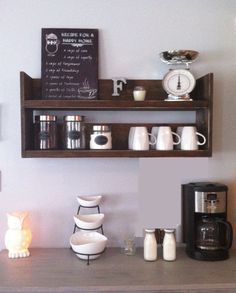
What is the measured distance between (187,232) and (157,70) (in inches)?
37.3

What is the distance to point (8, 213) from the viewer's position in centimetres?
198

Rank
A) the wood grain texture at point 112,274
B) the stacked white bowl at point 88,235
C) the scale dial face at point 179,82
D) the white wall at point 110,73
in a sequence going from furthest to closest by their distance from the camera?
the white wall at point 110,73, the scale dial face at point 179,82, the stacked white bowl at point 88,235, the wood grain texture at point 112,274

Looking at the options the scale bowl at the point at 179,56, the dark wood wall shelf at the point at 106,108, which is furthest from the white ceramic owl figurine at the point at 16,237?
the scale bowl at the point at 179,56

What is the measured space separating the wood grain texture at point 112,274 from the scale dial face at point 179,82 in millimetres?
906

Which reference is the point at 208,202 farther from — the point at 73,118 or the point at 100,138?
the point at 73,118

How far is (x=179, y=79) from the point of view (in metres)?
1.87

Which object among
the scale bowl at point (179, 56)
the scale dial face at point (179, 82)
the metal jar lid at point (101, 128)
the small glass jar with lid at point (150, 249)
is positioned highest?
the scale bowl at point (179, 56)

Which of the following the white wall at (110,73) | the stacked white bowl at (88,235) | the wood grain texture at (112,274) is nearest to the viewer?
the wood grain texture at (112,274)

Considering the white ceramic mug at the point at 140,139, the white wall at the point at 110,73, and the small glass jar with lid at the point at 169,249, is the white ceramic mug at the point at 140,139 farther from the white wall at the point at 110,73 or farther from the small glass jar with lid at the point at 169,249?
the small glass jar with lid at the point at 169,249

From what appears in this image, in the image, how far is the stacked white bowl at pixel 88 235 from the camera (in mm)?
1752

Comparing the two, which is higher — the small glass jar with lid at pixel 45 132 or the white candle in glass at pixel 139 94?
the white candle in glass at pixel 139 94

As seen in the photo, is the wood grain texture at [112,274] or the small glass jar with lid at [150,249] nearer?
the wood grain texture at [112,274]

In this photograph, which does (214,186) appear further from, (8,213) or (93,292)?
(8,213)

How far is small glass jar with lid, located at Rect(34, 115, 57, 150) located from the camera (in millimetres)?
1825
